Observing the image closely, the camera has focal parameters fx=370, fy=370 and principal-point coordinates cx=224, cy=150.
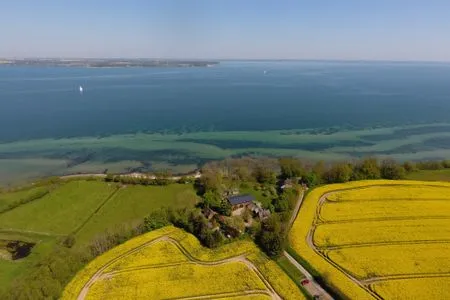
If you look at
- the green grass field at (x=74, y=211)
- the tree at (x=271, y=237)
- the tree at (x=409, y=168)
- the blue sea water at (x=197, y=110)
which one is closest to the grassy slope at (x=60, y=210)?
the green grass field at (x=74, y=211)

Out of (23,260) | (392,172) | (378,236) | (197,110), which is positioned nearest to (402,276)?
(378,236)

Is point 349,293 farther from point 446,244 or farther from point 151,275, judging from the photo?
point 151,275

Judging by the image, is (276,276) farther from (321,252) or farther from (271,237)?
(321,252)

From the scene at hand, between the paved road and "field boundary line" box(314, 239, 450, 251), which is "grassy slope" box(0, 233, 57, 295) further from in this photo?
"field boundary line" box(314, 239, 450, 251)

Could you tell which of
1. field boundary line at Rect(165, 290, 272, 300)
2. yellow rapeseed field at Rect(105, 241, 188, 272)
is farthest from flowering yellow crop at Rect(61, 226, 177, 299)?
field boundary line at Rect(165, 290, 272, 300)

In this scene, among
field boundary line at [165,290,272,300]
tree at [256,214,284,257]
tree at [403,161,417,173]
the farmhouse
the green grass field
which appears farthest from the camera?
tree at [403,161,417,173]

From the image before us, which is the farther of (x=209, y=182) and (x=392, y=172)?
(x=392, y=172)

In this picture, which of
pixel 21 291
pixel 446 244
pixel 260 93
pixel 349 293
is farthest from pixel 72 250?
pixel 260 93
